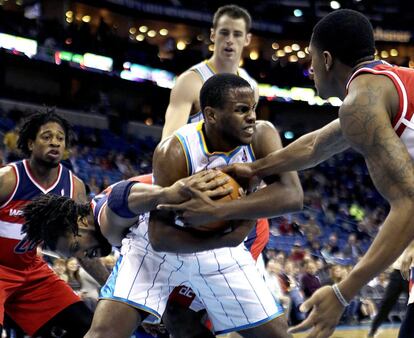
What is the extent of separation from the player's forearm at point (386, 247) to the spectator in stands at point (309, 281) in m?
9.15

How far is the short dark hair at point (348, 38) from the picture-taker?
3.19 metres

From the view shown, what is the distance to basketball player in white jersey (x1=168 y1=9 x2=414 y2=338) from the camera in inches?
106

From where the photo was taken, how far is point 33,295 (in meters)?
5.24

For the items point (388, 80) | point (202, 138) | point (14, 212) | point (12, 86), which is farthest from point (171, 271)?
point (12, 86)

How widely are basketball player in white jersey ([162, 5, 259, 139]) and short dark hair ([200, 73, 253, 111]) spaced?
1.07 meters

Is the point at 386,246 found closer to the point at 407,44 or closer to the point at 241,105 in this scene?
the point at 241,105

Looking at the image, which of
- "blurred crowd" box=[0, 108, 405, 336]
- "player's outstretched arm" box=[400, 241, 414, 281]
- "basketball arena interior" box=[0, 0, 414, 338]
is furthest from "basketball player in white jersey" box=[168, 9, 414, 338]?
"basketball arena interior" box=[0, 0, 414, 338]

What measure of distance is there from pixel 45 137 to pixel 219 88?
1969 mm

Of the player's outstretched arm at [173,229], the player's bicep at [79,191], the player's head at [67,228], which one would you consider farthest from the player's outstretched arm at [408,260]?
the player's bicep at [79,191]

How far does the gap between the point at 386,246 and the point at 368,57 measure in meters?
0.93

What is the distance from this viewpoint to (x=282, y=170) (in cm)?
393

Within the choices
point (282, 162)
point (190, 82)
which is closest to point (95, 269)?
point (190, 82)

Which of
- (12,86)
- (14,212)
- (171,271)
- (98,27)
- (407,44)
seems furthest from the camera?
(407,44)

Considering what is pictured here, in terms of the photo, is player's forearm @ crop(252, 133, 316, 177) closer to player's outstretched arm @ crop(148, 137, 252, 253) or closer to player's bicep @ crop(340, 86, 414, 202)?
player's outstretched arm @ crop(148, 137, 252, 253)
